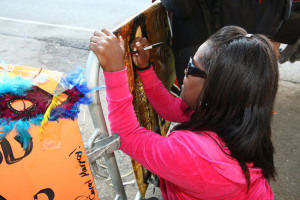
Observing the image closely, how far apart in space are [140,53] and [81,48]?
365 cm

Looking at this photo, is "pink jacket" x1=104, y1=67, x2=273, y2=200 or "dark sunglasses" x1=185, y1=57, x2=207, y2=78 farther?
"dark sunglasses" x1=185, y1=57, x2=207, y2=78

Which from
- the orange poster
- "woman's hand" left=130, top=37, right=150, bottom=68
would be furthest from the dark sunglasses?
the orange poster

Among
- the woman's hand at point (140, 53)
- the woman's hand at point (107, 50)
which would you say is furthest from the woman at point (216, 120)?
the woman's hand at point (140, 53)

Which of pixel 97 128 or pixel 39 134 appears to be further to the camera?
pixel 97 128

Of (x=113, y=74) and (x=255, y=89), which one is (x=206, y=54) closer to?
(x=255, y=89)

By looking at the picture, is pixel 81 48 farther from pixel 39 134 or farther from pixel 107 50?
pixel 39 134

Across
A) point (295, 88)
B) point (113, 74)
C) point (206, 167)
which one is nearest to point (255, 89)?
point (206, 167)

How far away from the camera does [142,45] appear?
4.15 ft

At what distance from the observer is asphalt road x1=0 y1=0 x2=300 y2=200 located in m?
2.37

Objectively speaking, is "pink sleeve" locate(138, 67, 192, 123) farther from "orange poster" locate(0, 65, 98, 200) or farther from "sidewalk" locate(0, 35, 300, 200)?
"orange poster" locate(0, 65, 98, 200)

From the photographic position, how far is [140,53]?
1269 millimetres

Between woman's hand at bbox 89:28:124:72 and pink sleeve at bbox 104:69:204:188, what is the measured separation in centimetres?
3
